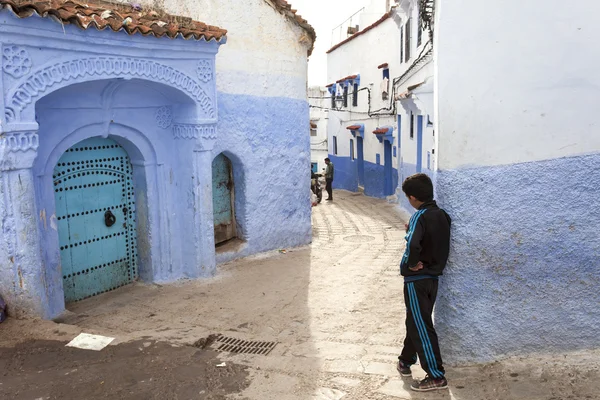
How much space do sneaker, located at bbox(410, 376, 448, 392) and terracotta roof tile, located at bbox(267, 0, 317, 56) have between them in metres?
7.93

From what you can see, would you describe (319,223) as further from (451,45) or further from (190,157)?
(451,45)

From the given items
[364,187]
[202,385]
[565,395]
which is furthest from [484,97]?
[364,187]

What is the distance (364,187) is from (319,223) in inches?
430

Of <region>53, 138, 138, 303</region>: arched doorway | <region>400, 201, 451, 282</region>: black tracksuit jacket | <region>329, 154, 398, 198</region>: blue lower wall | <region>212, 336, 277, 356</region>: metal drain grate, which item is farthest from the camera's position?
<region>329, 154, 398, 198</region>: blue lower wall

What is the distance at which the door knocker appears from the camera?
7.72 meters

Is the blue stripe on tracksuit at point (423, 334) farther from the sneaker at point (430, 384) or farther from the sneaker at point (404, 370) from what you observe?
the sneaker at point (404, 370)

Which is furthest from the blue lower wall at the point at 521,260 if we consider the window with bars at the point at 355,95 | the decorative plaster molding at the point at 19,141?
the window with bars at the point at 355,95

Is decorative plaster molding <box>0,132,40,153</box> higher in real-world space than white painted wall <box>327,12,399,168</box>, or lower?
lower

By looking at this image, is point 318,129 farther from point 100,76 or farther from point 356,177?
point 100,76

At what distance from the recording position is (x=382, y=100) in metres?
21.7

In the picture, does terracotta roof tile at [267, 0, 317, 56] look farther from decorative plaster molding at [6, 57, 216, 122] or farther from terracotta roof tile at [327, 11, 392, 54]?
terracotta roof tile at [327, 11, 392, 54]

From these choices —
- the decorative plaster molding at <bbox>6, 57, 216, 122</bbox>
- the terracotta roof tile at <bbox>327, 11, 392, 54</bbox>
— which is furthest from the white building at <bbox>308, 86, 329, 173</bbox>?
the decorative plaster molding at <bbox>6, 57, 216, 122</bbox>

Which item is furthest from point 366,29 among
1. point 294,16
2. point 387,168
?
point 294,16

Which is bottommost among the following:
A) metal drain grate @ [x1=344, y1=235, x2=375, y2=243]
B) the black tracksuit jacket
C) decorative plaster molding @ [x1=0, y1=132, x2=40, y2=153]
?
metal drain grate @ [x1=344, y1=235, x2=375, y2=243]
